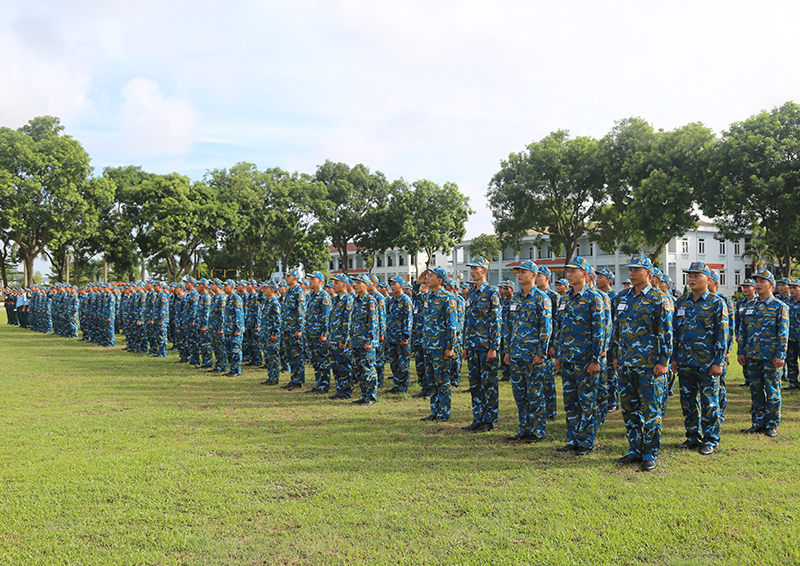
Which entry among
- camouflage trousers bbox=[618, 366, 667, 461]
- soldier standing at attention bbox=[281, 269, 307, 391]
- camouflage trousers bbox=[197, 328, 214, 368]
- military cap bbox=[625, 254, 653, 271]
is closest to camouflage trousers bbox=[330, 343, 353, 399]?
soldier standing at attention bbox=[281, 269, 307, 391]

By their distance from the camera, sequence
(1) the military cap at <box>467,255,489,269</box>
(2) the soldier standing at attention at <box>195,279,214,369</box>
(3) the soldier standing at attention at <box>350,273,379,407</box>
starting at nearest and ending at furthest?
(1) the military cap at <box>467,255,489,269</box>, (3) the soldier standing at attention at <box>350,273,379,407</box>, (2) the soldier standing at attention at <box>195,279,214,369</box>

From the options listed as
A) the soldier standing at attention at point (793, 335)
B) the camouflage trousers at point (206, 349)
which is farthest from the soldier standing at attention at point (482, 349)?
the camouflage trousers at point (206, 349)

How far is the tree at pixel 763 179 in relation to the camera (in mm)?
21922

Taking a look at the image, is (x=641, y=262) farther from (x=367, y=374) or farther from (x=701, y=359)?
(x=367, y=374)

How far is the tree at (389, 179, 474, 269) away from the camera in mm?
43156

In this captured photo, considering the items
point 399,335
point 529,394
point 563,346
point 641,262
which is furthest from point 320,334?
point 641,262

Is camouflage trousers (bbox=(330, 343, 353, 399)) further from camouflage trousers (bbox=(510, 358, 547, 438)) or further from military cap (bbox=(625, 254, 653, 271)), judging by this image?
military cap (bbox=(625, 254, 653, 271))

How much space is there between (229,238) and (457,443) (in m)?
40.5

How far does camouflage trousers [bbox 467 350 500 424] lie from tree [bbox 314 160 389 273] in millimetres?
A: 37594

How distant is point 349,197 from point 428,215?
664 centimetres

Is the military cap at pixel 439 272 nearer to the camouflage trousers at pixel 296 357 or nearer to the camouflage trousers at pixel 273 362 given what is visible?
the camouflage trousers at pixel 296 357

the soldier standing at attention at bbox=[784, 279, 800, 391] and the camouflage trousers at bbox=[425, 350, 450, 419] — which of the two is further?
the soldier standing at attention at bbox=[784, 279, 800, 391]

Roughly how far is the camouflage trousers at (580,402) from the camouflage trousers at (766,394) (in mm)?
2636

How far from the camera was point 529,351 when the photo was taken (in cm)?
673
